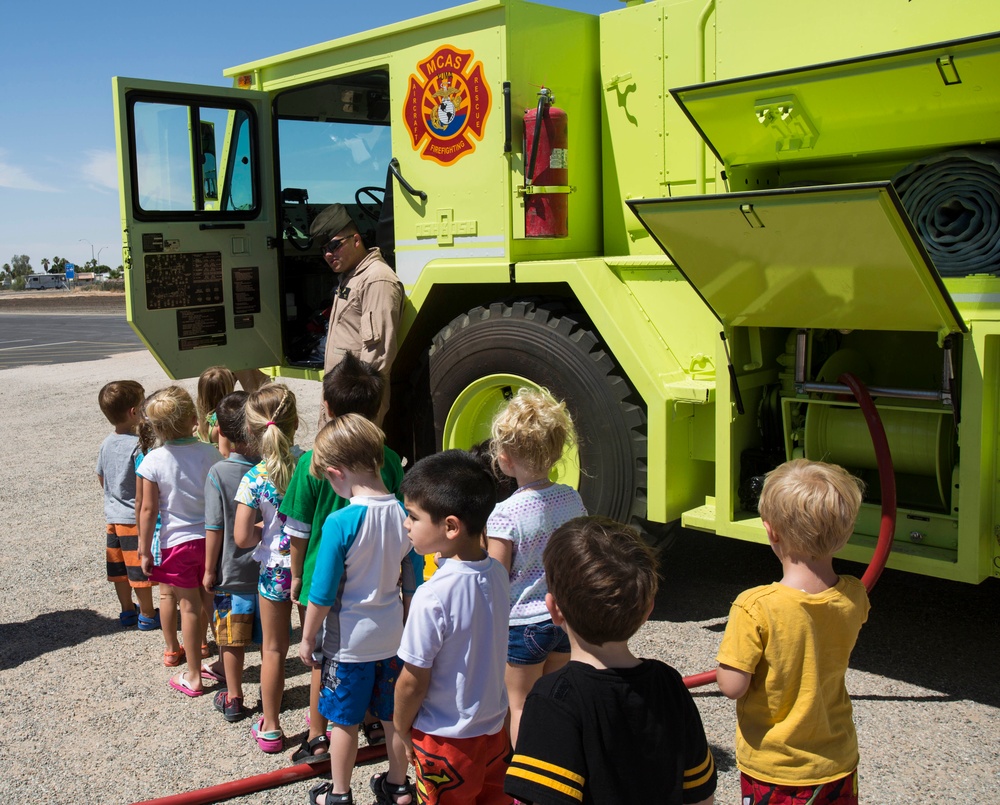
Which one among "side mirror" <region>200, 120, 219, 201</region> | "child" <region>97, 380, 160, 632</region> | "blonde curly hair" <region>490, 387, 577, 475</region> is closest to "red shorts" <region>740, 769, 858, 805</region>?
"blonde curly hair" <region>490, 387, 577, 475</region>

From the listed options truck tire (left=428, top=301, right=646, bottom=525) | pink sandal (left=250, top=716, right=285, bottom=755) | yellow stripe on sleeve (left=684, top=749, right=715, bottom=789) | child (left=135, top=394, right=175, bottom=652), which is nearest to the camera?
yellow stripe on sleeve (left=684, top=749, right=715, bottom=789)

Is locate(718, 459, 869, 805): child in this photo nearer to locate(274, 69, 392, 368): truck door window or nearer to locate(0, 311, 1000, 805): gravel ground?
locate(0, 311, 1000, 805): gravel ground

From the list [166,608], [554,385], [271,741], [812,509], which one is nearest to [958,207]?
[554,385]

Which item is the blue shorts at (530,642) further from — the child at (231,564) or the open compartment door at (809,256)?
the open compartment door at (809,256)

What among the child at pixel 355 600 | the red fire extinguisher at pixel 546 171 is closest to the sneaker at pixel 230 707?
the child at pixel 355 600

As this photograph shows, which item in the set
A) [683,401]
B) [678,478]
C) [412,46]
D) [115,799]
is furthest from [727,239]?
[115,799]

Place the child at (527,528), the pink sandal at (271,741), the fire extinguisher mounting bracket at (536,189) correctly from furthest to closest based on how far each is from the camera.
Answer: the fire extinguisher mounting bracket at (536,189)
the pink sandal at (271,741)
the child at (527,528)

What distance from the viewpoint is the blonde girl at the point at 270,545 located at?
11.1 feet

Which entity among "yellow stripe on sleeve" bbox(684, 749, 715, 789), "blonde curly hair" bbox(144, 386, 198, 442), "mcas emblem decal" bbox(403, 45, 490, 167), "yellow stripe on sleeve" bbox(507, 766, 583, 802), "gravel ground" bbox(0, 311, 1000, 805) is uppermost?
"mcas emblem decal" bbox(403, 45, 490, 167)

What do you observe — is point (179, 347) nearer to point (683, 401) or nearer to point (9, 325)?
point (683, 401)

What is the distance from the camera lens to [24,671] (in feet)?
13.4

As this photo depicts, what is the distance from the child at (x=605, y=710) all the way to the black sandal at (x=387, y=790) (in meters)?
1.33

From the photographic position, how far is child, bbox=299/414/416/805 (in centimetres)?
284

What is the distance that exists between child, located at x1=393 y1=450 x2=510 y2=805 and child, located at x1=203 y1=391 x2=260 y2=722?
1357 millimetres
